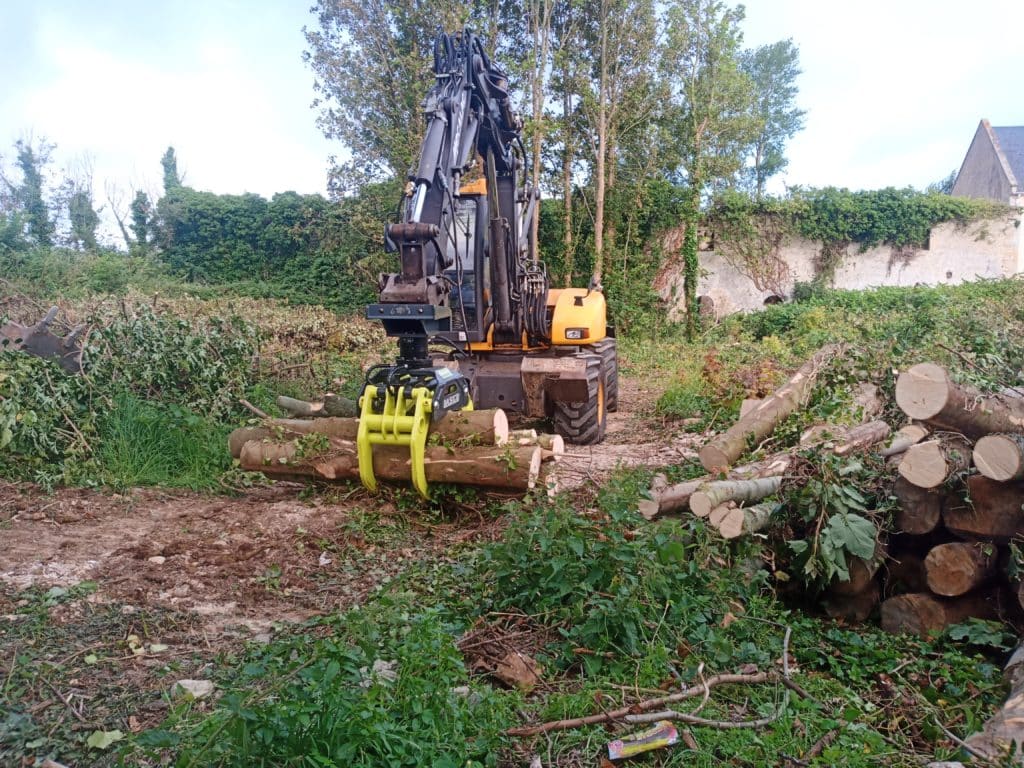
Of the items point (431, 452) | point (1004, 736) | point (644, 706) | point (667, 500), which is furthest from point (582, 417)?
point (1004, 736)

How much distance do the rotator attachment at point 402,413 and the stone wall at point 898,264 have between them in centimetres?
1820

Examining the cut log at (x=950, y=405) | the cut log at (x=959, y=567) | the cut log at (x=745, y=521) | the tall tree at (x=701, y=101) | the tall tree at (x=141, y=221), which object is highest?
the tall tree at (x=701, y=101)

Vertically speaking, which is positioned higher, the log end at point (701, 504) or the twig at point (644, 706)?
the log end at point (701, 504)

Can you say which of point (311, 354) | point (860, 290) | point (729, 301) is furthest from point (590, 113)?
point (311, 354)

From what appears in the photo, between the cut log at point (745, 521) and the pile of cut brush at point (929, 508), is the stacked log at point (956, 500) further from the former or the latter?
the cut log at point (745, 521)

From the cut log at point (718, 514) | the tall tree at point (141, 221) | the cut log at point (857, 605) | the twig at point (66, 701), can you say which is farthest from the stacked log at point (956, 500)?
the tall tree at point (141, 221)

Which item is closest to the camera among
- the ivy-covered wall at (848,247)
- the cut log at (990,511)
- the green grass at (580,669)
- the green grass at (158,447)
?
the green grass at (580,669)

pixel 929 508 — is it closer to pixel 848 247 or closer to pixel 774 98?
pixel 848 247

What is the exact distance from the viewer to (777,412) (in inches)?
257

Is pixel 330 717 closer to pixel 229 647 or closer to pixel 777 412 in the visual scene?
pixel 229 647

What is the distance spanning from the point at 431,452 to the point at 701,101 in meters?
18.3

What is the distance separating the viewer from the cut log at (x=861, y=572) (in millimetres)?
4367

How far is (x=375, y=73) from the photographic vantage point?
18562 millimetres

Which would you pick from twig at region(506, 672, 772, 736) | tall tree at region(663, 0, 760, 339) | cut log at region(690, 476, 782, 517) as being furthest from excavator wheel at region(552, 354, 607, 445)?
tall tree at region(663, 0, 760, 339)
